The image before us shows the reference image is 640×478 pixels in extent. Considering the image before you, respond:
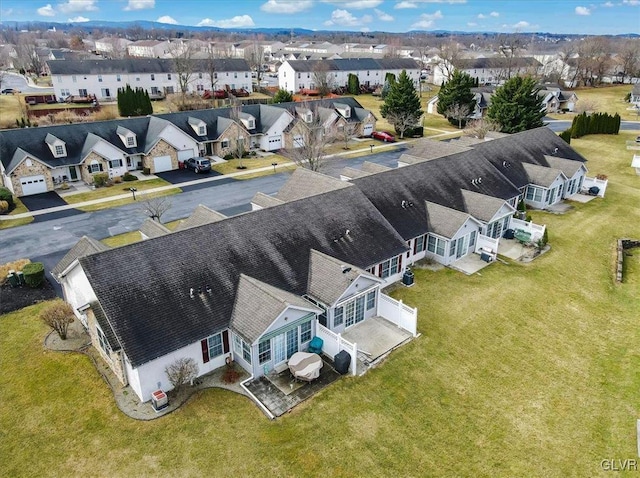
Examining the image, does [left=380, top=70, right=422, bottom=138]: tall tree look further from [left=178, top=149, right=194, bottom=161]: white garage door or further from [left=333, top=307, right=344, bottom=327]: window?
[left=333, top=307, right=344, bottom=327]: window

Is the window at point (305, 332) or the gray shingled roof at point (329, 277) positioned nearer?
the window at point (305, 332)

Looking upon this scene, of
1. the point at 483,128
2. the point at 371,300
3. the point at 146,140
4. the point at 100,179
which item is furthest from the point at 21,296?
the point at 483,128

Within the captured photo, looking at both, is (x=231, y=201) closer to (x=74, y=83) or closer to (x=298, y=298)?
(x=298, y=298)

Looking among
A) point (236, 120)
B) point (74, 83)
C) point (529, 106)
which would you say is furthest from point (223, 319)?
point (74, 83)

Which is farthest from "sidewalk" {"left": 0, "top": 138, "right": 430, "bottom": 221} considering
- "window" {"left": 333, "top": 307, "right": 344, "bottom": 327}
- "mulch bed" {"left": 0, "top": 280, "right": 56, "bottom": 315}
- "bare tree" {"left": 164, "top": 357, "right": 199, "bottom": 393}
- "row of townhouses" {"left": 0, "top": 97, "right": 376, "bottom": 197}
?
"window" {"left": 333, "top": 307, "right": 344, "bottom": 327}

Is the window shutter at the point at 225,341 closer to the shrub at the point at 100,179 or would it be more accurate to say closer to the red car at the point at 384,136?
the shrub at the point at 100,179

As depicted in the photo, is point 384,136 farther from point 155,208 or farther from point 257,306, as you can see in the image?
point 257,306

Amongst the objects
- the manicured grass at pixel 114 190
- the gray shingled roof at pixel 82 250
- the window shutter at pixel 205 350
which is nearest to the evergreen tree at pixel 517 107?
the manicured grass at pixel 114 190
